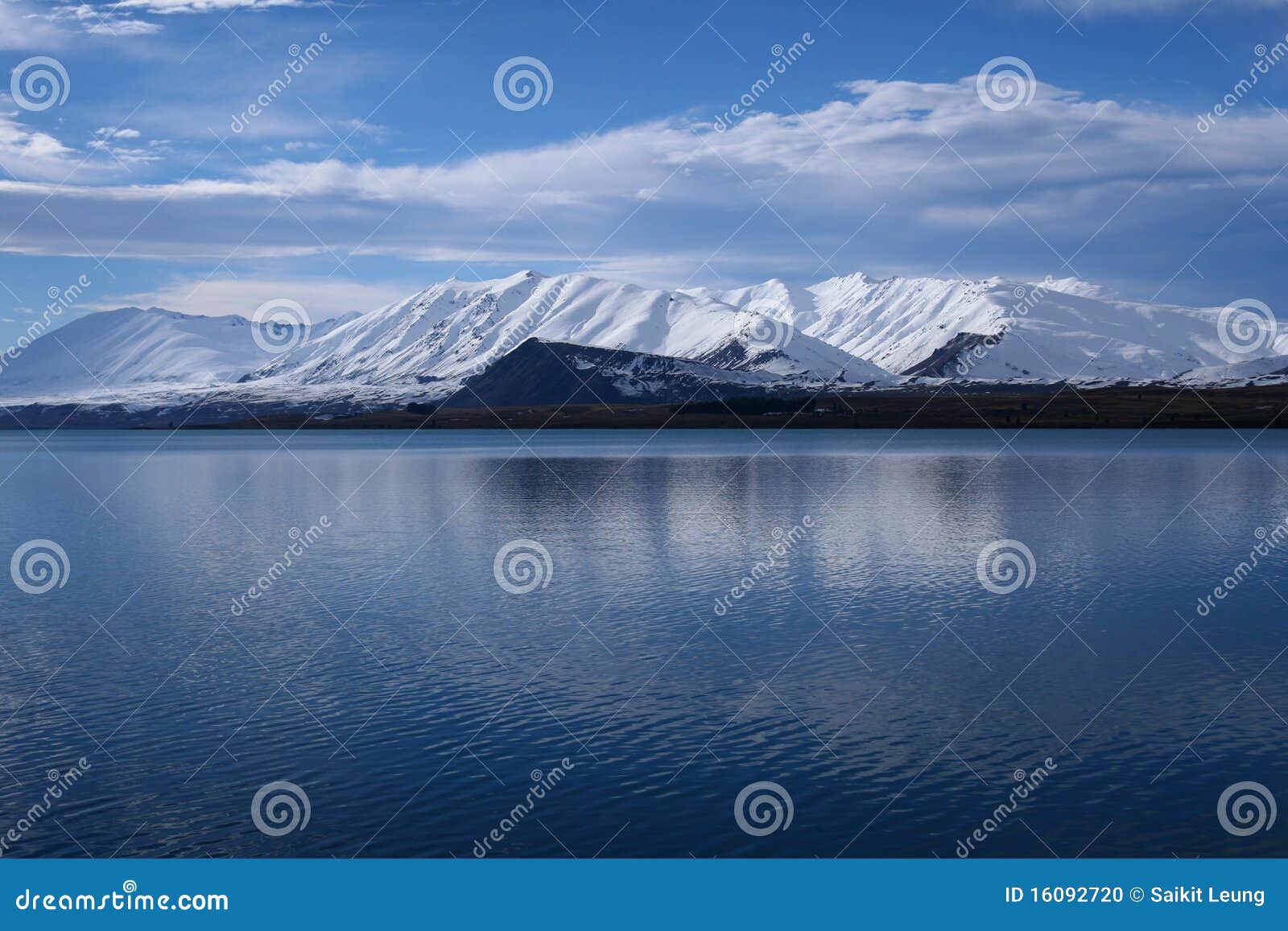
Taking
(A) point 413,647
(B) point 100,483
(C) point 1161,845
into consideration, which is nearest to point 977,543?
(A) point 413,647

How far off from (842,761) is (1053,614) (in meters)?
22.0

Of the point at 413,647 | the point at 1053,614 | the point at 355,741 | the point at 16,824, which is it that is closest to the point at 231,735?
the point at 355,741

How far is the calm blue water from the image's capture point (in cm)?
2566

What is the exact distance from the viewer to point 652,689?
1425 inches

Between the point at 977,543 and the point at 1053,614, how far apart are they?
20.8m

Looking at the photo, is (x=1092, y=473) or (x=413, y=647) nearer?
(x=413, y=647)

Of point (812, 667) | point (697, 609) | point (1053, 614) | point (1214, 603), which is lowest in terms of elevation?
point (812, 667)

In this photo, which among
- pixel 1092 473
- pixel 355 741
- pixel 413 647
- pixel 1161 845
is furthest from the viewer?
pixel 1092 473

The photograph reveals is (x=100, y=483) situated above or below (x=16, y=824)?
above

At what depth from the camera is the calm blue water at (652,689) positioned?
25656mm

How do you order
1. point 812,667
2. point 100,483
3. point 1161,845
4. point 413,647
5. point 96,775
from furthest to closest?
point 100,483 → point 413,647 → point 812,667 → point 96,775 → point 1161,845

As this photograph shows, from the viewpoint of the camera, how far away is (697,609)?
1939 inches

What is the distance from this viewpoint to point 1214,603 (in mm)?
49156

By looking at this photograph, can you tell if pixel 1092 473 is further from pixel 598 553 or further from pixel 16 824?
pixel 16 824
